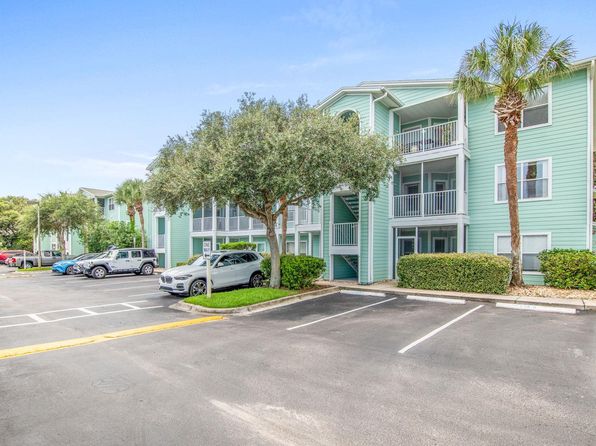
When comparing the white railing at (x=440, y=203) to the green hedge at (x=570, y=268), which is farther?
the white railing at (x=440, y=203)

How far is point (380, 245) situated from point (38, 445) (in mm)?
15003

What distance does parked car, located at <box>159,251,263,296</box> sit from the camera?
43.1 feet

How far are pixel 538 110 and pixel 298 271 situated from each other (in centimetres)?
1232

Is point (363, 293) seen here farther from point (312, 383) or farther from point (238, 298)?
point (312, 383)

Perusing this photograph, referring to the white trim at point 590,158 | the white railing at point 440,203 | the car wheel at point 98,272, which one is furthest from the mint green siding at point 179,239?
the white trim at point 590,158

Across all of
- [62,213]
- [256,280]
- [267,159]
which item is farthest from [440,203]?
[62,213]

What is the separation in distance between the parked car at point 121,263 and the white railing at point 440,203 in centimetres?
1889

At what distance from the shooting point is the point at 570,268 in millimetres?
12906

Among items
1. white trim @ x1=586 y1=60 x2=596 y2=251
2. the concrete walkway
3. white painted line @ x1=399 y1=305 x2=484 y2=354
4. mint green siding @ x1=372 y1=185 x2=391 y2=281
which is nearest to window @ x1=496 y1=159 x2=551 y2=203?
white trim @ x1=586 y1=60 x2=596 y2=251

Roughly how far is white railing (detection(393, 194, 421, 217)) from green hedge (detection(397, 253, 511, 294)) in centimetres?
312

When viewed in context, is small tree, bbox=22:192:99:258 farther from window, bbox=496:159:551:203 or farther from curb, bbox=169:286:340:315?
window, bbox=496:159:551:203

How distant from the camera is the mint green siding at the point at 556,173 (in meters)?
13.9

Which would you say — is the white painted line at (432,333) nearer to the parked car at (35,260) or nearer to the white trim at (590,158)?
the white trim at (590,158)

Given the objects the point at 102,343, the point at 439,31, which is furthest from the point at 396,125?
the point at 102,343
